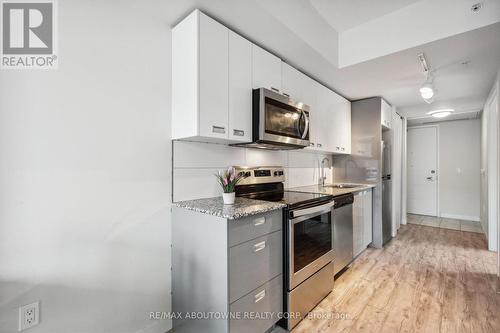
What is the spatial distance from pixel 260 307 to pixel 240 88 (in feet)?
5.18

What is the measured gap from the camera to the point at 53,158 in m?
1.26

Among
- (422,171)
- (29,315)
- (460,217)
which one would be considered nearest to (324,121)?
(29,315)

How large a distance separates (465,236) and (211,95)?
196 inches

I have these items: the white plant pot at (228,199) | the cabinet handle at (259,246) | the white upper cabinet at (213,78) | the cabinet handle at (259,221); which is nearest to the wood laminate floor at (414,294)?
the cabinet handle at (259,246)

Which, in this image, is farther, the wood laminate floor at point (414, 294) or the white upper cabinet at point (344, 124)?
the white upper cabinet at point (344, 124)

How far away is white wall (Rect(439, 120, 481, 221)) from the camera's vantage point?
5.04 m

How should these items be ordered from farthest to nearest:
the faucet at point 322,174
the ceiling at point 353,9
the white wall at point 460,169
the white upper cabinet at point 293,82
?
the white wall at point 460,169
the faucet at point 322,174
the white upper cabinet at point 293,82
the ceiling at point 353,9

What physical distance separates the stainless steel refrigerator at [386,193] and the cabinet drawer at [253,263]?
8.71 feet

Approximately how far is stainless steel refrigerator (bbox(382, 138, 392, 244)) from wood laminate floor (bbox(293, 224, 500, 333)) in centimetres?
31

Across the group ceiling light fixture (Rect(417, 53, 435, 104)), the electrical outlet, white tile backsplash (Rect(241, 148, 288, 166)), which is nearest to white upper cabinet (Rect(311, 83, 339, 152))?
white tile backsplash (Rect(241, 148, 288, 166))

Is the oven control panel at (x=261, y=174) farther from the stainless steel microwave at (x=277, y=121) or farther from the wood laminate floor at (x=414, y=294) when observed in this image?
the wood laminate floor at (x=414, y=294)

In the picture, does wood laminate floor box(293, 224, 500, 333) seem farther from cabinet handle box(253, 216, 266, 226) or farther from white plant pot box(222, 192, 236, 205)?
white plant pot box(222, 192, 236, 205)

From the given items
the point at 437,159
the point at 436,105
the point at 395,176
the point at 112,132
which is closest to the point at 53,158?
the point at 112,132

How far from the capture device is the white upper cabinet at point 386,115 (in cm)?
363
